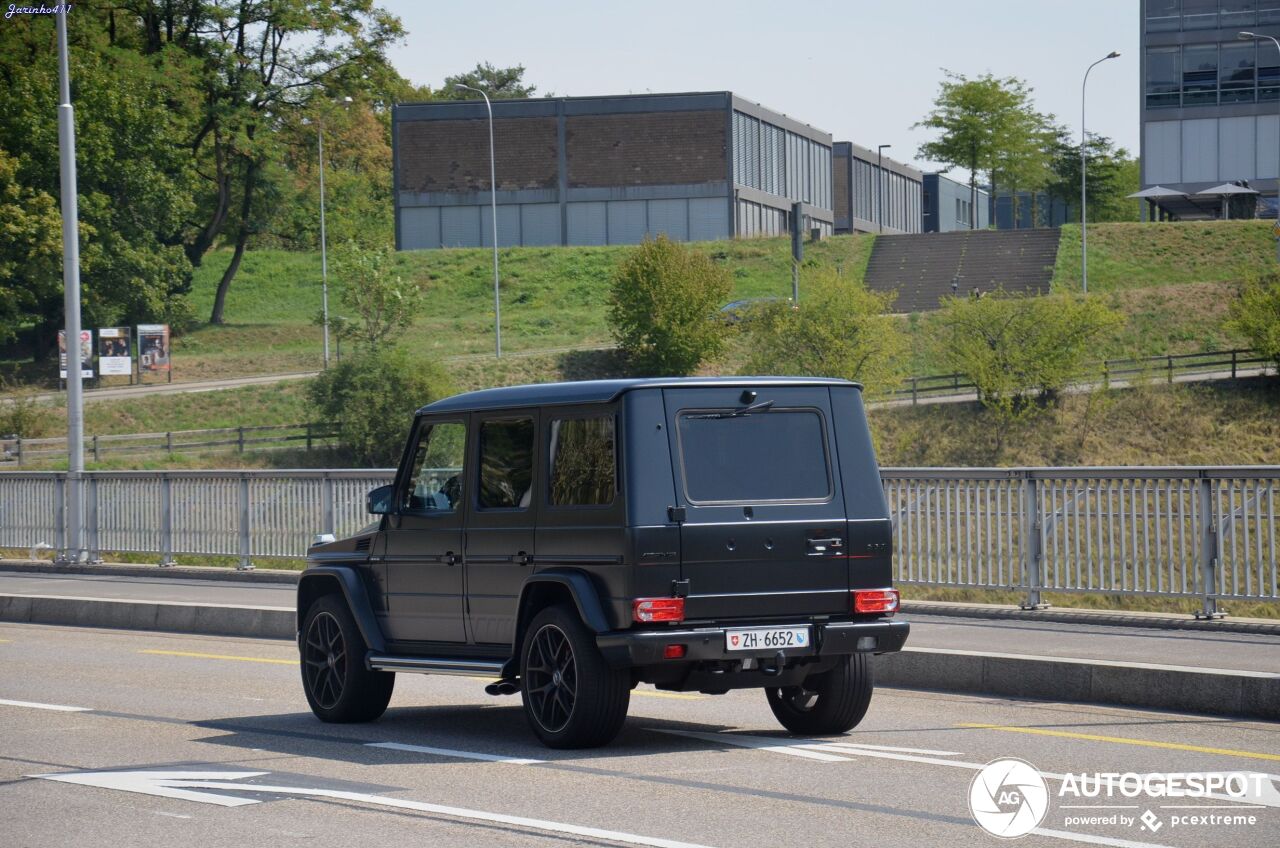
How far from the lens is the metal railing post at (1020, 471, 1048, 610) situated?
50.4ft

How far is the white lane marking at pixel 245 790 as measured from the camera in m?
6.87

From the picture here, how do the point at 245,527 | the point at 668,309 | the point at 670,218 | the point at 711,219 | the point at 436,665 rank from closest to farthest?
the point at 436,665
the point at 245,527
the point at 668,309
the point at 711,219
the point at 670,218

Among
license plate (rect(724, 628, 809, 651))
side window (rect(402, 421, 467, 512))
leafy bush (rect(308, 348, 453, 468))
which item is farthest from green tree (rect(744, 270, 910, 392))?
license plate (rect(724, 628, 809, 651))

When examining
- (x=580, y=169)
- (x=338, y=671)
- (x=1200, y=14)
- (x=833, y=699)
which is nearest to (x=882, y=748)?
(x=833, y=699)

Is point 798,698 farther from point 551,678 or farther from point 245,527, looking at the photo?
point 245,527

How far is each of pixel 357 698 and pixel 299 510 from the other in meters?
11.4

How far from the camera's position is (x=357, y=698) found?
409 inches

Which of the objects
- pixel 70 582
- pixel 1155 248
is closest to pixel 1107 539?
pixel 70 582

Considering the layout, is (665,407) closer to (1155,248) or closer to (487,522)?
(487,522)

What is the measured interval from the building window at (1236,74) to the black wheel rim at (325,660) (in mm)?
84490

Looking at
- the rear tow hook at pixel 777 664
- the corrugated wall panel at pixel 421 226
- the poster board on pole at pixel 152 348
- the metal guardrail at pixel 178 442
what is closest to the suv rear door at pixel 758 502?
the rear tow hook at pixel 777 664

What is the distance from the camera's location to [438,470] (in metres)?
10.1

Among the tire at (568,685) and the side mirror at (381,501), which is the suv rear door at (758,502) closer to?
the tire at (568,685)

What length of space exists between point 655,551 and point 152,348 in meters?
60.7
